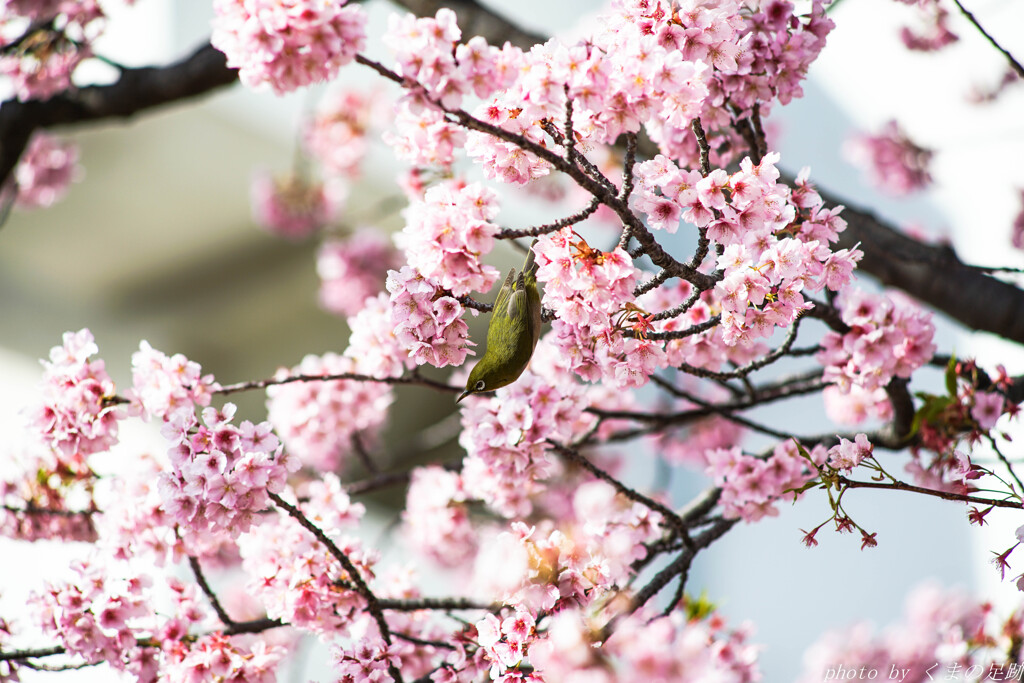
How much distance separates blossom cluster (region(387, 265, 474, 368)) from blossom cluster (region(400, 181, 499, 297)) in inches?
0.5

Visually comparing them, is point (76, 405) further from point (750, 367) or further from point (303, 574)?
point (750, 367)

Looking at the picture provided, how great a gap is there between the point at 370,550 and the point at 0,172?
109 cm

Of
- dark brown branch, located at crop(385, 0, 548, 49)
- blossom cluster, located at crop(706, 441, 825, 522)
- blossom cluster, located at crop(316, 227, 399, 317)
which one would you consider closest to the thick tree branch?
blossom cluster, located at crop(706, 441, 825, 522)

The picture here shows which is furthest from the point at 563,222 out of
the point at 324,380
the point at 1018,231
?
the point at 1018,231

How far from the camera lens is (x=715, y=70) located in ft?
2.74

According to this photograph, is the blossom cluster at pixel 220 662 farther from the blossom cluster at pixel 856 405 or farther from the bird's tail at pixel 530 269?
the blossom cluster at pixel 856 405

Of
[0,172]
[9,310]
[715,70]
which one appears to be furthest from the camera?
[9,310]

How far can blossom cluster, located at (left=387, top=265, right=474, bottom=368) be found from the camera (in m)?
0.73

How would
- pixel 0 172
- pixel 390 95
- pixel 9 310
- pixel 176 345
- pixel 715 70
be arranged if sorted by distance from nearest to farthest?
pixel 715 70, pixel 0 172, pixel 390 95, pixel 9 310, pixel 176 345

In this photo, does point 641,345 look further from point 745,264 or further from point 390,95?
point 390,95

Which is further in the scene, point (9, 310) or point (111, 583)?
point (9, 310)

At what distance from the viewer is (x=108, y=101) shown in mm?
1572

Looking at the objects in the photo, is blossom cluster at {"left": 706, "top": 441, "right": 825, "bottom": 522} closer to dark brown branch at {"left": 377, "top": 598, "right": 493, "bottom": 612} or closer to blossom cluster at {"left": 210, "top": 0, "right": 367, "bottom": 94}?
dark brown branch at {"left": 377, "top": 598, "right": 493, "bottom": 612}

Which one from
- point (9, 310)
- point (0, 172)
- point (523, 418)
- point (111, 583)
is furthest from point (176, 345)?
point (523, 418)
